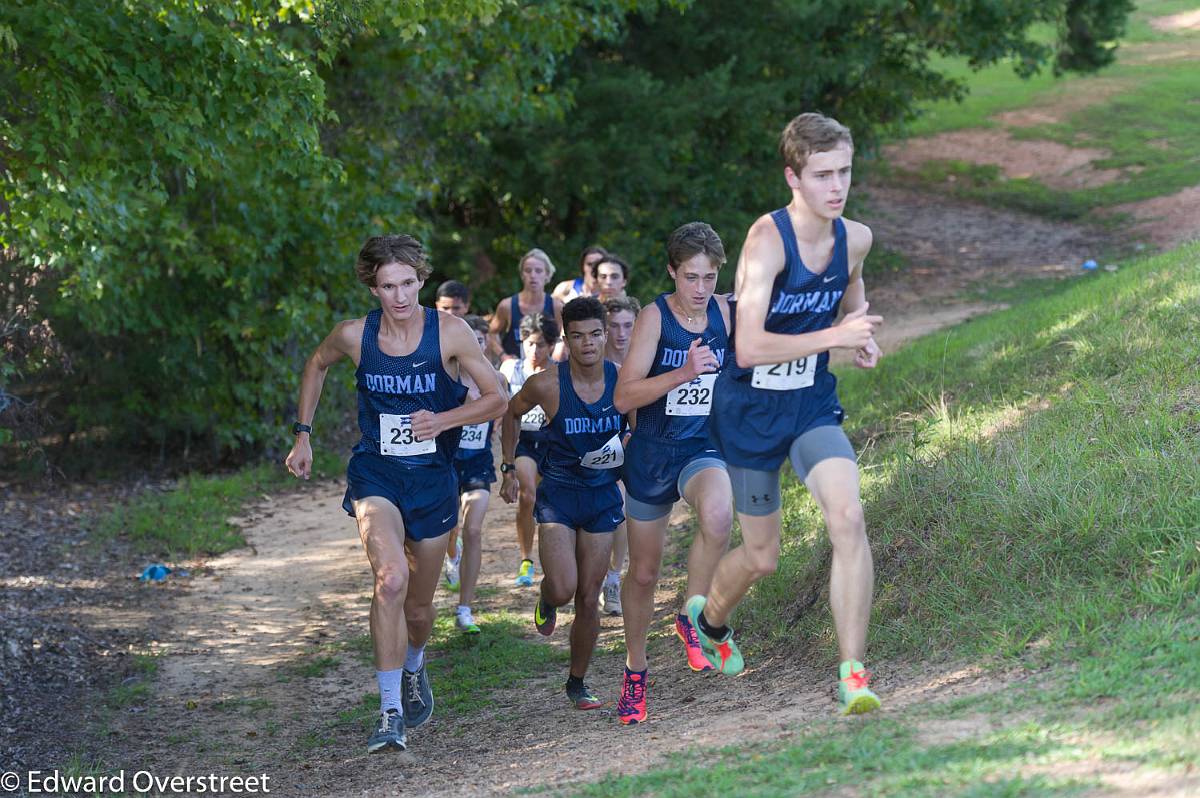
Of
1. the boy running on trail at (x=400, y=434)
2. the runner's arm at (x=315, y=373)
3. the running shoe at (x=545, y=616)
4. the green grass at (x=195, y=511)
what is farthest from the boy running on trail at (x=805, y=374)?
the green grass at (x=195, y=511)

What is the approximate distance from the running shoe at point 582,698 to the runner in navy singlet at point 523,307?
3938 mm

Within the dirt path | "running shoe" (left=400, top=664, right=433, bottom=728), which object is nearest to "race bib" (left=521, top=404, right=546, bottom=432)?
the dirt path

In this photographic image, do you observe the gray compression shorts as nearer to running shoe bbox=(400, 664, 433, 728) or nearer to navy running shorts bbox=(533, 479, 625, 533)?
navy running shorts bbox=(533, 479, 625, 533)

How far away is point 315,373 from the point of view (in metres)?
6.70

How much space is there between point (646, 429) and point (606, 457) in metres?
0.56

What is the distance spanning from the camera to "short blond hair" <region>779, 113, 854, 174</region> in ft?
17.0

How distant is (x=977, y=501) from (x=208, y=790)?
385 cm

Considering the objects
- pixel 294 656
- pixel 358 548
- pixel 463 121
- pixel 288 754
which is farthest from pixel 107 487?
pixel 288 754

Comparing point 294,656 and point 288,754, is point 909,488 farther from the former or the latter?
point 294,656

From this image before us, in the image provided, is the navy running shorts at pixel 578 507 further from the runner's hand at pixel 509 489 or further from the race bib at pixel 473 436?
the race bib at pixel 473 436

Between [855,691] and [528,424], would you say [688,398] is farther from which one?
[528,424]

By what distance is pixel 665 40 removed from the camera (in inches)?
786

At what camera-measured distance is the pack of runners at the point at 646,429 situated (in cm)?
520

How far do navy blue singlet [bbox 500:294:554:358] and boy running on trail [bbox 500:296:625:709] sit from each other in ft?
11.1
